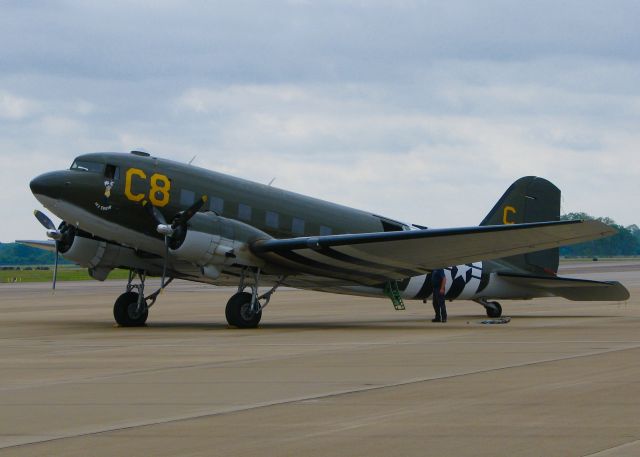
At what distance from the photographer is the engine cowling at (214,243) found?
2428 cm

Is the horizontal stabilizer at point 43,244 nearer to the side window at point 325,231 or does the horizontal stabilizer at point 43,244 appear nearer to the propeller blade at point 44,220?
the propeller blade at point 44,220

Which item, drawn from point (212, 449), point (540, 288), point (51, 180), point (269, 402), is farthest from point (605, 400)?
point (540, 288)

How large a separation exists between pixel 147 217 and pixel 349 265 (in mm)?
5101

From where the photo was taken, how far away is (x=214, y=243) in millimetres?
24578

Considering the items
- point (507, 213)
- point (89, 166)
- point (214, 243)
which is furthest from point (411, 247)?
point (89, 166)

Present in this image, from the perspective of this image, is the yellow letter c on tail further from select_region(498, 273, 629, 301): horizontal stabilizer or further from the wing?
the wing

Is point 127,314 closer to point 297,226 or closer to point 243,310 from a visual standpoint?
point 243,310

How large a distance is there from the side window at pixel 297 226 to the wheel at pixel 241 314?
2.49 meters

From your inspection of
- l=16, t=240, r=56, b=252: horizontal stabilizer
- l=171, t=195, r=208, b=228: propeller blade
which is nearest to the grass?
l=16, t=240, r=56, b=252: horizontal stabilizer

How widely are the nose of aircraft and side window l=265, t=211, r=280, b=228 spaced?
16.3 feet

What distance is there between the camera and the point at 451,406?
35.1ft

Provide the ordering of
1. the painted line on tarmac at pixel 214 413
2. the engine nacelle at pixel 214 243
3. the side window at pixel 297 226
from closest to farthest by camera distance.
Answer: the painted line on tarmac at pixel 214 413
the engine nacelle at pixel 214 243
the side window at pixel 297 226

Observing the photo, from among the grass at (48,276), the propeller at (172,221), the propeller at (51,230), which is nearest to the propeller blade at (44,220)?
the propeller at (51,230)

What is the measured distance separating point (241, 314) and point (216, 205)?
2.69 metres
